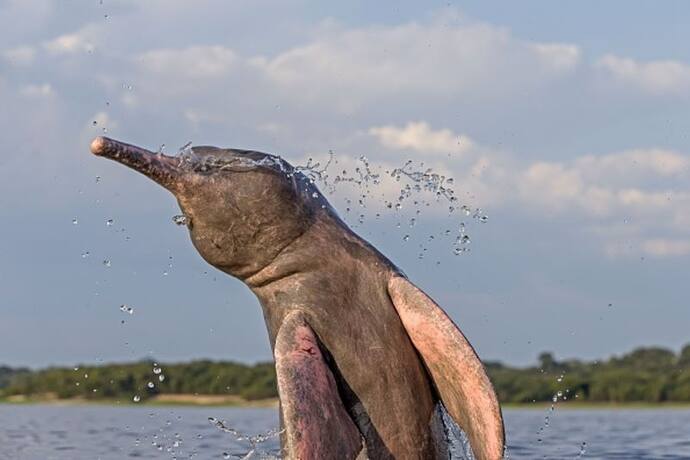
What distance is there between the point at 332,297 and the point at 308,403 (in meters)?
0.93

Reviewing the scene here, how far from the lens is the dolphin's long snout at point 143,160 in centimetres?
790

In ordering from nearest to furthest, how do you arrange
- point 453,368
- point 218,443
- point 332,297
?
point 453,368 < point 332,297 < point 218,443

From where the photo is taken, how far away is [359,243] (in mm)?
8352

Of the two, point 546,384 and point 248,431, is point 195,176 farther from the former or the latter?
point 546,384

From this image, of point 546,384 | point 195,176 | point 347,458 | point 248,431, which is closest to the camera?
point 347,458

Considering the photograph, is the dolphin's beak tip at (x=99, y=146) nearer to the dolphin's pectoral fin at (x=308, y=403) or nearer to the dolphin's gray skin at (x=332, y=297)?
the dolphin's gray skin at (x=332, y=297)

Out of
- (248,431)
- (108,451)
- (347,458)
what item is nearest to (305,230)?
(347,458)

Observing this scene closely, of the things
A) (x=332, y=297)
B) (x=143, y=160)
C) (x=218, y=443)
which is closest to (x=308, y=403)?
(x=332, y=297)

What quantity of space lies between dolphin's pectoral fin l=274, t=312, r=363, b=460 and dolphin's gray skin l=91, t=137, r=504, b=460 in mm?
26

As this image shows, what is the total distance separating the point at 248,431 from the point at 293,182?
76.8ft

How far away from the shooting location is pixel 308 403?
7422mm

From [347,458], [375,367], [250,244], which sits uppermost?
[250,244]

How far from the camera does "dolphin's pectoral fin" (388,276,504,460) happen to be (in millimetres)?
7691

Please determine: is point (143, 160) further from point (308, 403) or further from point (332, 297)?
point (308, 403)
